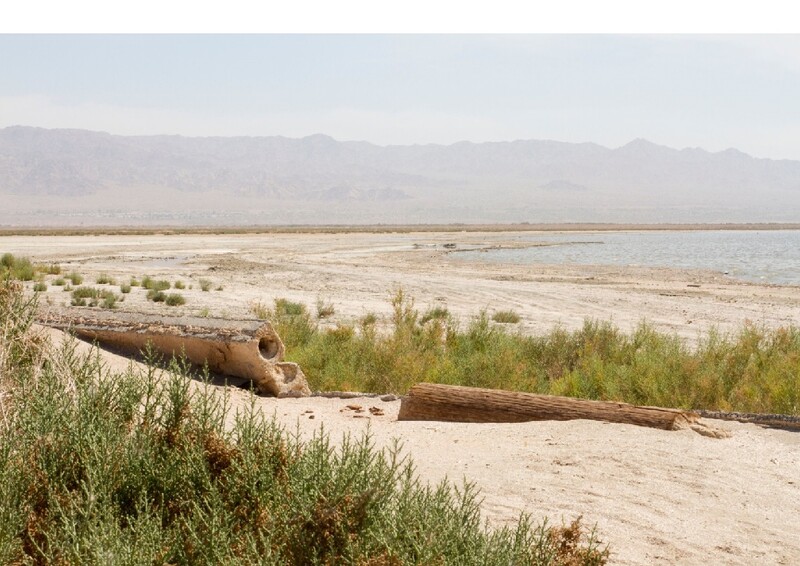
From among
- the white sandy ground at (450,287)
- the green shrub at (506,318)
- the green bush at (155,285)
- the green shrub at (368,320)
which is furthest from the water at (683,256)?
the green bush at (155,285)

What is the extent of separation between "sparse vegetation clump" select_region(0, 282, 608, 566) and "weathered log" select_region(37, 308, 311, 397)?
4283 mm

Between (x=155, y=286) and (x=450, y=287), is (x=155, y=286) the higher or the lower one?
the higher one

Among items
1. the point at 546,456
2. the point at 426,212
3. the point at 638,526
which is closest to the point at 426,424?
the point at 546,456

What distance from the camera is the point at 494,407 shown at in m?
8.66

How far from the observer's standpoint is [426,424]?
838 centimetres

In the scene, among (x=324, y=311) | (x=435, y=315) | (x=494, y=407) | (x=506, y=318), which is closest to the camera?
(x=494, y=407)

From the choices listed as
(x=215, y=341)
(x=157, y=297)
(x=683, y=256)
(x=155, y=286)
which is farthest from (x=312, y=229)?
(x=215, y=341)

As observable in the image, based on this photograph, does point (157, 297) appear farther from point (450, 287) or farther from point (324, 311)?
point (450, 287)

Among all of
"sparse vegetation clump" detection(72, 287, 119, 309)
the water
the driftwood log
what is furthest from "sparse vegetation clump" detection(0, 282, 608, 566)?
the water

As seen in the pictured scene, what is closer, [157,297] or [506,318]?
[506,318]

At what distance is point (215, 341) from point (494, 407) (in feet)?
10.1

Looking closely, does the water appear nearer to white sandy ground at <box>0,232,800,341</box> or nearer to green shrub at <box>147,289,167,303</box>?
white sandy ground at <box>0,232,800,341</box>

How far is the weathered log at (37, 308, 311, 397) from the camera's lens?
9641 mm

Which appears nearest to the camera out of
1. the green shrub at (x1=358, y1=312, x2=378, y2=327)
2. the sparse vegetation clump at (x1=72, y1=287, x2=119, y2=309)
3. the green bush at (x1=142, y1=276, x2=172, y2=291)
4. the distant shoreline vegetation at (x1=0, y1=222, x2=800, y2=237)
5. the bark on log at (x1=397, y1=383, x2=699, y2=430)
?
the bark on log at (x1=397, y1=383, x2=699, y2=430)
